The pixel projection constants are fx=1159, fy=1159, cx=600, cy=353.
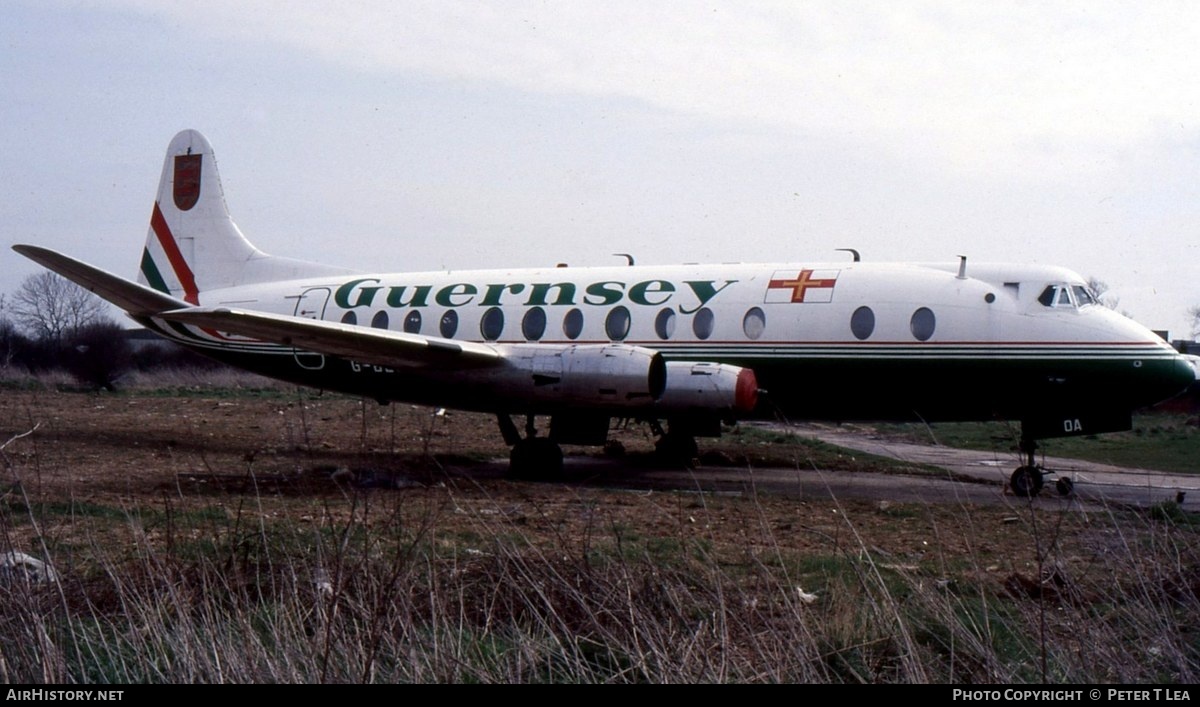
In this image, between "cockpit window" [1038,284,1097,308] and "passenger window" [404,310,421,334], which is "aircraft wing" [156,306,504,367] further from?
"cockpit window" [1038,284,1097,308]

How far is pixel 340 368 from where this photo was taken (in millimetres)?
18281

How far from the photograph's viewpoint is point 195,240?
21.7 m

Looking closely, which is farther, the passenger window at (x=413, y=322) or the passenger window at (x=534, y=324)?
the passenger window at (x=413, y=322)

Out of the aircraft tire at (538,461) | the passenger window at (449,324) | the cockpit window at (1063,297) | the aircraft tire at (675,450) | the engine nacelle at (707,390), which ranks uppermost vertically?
the cockpit window at (1063,297)

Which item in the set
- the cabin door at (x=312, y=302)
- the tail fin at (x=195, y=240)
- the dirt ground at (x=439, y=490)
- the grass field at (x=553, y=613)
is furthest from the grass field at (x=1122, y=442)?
the tail fin at (x=195, y=240)

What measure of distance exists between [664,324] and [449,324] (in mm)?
3695

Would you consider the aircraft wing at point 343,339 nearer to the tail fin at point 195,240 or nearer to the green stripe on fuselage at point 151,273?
the tail fin at point 195,240

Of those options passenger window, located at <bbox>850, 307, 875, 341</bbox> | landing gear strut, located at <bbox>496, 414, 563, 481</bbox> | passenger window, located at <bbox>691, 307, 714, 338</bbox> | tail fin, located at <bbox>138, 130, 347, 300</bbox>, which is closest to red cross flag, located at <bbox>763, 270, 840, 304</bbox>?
passenger window, located at <bbox>850, 307, 875, 341</bbox>

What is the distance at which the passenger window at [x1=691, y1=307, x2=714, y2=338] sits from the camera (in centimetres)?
1627

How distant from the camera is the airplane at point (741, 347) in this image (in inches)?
571

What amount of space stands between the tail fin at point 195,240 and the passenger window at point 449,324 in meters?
3.96

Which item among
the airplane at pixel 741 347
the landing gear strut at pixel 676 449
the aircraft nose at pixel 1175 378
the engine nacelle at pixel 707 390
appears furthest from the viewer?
the landing gear strut at pixel 676 449

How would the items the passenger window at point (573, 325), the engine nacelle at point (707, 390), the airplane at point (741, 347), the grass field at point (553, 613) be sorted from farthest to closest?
the passenger window at point (573, 325) < the engine nacelle at point (707, 390) < the airplane at point (741, 347) < the grass field at point (553, 613)

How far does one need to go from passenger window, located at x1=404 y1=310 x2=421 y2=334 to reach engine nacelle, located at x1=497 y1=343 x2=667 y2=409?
126 inches
